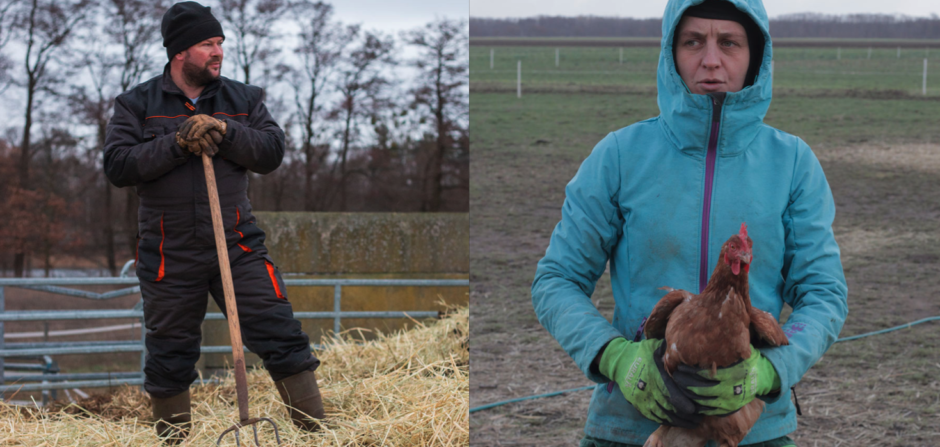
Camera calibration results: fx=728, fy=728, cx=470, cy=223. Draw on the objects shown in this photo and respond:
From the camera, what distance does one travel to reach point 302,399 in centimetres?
292

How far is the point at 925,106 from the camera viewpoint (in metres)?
15.2

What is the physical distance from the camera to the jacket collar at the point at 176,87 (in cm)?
272

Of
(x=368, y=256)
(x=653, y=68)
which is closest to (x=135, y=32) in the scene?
(x=368, y=256)

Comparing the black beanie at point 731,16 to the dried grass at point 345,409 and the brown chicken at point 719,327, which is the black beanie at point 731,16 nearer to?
the brown chicken at point 719,327

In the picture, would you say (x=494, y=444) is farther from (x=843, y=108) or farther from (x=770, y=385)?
(x=843, y=108)

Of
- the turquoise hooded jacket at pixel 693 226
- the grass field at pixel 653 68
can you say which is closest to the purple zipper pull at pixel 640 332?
the turquoise hooded jacket at pixel 693 226

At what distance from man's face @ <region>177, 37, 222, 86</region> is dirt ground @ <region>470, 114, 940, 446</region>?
2.21 metres

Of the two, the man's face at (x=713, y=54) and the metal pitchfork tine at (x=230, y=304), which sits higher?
the man's face at (x=713, y=54)

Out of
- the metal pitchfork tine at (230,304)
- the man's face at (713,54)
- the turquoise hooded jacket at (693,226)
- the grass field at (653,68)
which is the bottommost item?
the metal pitchfork tine at (230,304)

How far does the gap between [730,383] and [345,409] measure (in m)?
2.30

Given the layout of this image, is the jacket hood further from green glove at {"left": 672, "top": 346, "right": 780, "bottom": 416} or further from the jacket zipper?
green glove at {"left": 672, "top": 346, "right": 780, "bottom": 416}

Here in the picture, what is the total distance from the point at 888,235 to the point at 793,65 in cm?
1511

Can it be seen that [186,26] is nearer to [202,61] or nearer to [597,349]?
[202,61]

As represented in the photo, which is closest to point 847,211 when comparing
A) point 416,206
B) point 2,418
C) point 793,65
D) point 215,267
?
point 416,206
